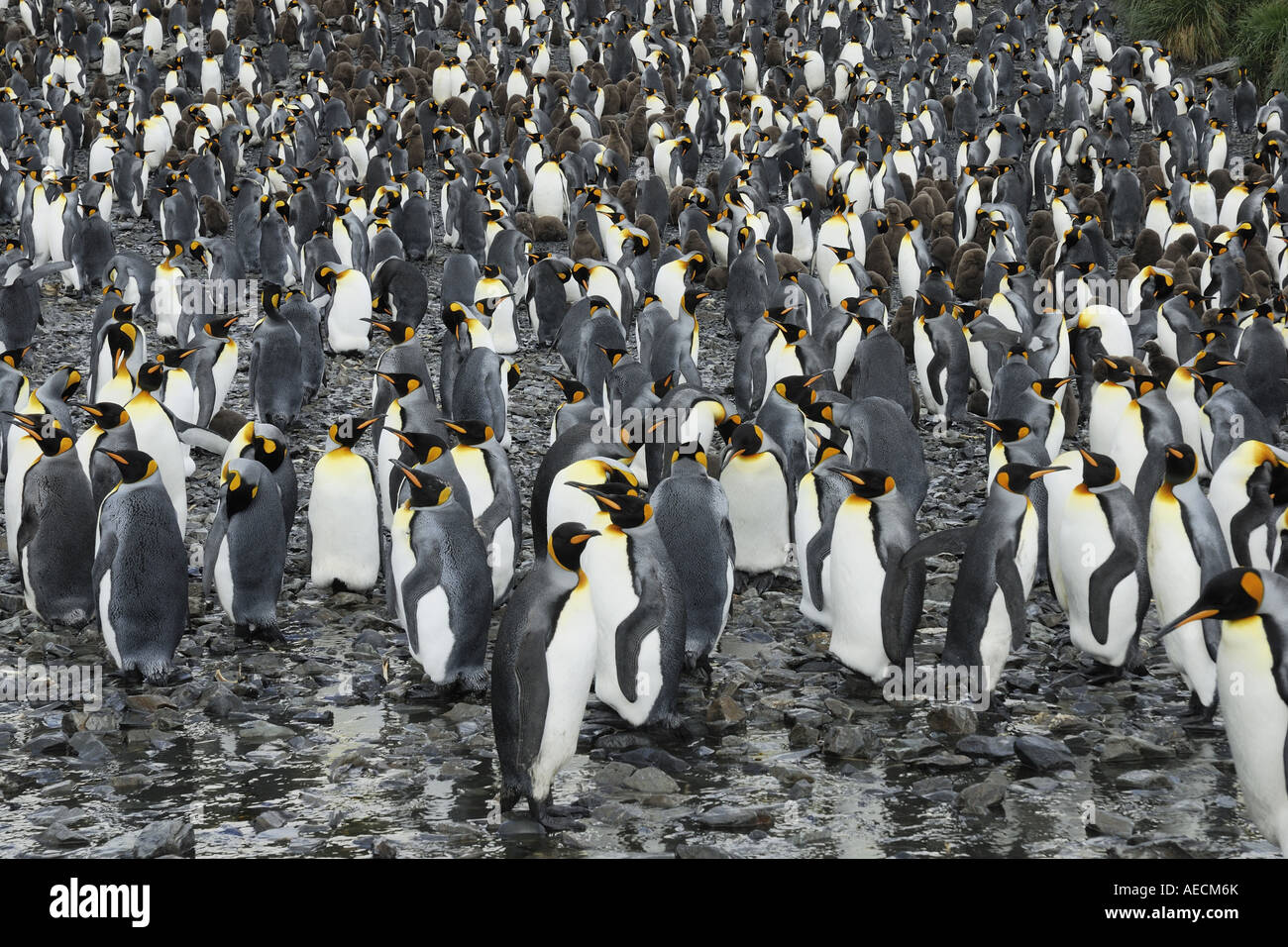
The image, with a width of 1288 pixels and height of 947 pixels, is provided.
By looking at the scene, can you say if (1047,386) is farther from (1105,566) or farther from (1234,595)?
(1234,595)

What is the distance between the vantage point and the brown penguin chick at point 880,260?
1174 centimetres

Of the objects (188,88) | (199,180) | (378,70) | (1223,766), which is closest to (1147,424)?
(1223,766)

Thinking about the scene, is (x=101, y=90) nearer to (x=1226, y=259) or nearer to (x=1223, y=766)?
(x=1226, y=259)

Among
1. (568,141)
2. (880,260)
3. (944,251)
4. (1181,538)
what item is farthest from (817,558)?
(568,141)

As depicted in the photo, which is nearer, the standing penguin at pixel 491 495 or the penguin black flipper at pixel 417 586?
the penguin black flipper at pixel 417 586

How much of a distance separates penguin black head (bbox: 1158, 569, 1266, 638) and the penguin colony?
0.04 feet

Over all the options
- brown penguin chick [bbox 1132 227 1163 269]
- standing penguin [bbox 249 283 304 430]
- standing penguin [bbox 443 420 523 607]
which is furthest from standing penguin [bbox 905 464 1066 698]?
brown penguin chick [bbox 1132 227 1163 269]

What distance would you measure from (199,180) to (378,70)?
17.9 ft

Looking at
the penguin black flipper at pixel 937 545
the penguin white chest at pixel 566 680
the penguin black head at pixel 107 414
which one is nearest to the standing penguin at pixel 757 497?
the penguin black flipper at pixel 937 545

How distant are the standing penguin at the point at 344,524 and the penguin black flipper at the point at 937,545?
7.89ft

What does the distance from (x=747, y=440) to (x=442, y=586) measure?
170cm

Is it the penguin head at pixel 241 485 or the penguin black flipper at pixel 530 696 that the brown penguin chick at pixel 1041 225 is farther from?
the penguin black flipper at pixel 530 696

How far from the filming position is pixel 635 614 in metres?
4.76

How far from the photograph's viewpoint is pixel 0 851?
3.92m
